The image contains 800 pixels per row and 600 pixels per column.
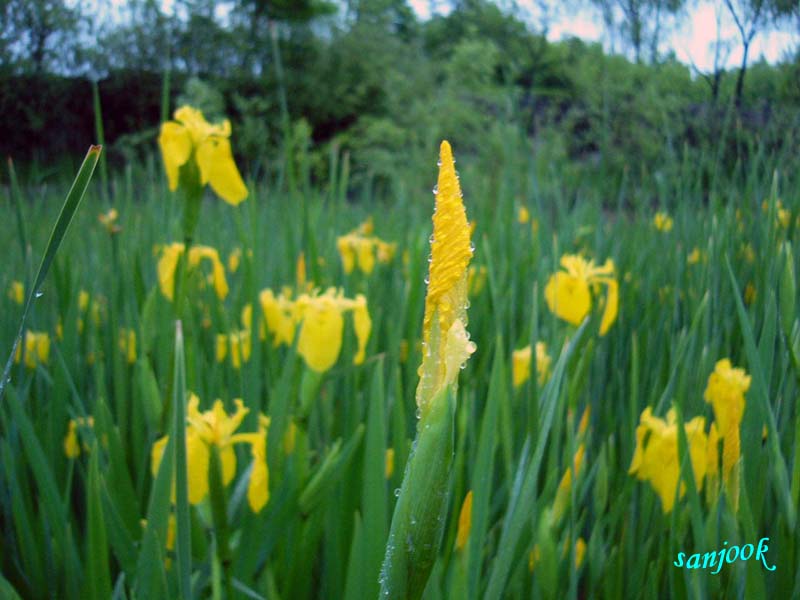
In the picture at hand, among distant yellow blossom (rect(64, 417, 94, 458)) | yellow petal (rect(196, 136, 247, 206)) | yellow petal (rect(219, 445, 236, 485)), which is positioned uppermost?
yellow petal (rect(196, 136, 247, 206))

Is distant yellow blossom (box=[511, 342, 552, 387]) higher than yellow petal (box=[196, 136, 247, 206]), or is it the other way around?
yellow petal (box=[196, 136, 247, 206])

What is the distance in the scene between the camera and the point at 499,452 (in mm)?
733

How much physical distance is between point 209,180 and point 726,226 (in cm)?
58

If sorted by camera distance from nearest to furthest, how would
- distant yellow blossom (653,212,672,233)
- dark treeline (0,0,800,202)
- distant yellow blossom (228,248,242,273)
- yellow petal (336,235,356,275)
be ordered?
dark treeline (0,0,800,202)
yellow petal (336,235,356,275)
distant yellow blossom (653,212,672,233)
distant yellow blossom (228,248,242,273)

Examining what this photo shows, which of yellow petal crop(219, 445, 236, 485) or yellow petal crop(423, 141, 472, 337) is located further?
yellow petal crop(219, 445, 236, 485)

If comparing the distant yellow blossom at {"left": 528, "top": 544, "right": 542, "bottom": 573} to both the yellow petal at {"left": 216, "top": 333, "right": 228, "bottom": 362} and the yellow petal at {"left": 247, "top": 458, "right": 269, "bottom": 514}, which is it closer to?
the yellow petal at {"left": 247, "top": 458, "right": 269, "bottom": 514}

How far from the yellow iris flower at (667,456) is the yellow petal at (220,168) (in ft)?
1.53

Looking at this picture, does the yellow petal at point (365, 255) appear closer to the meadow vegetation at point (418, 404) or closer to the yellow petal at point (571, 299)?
the meadow vegetation at point (418, 404)

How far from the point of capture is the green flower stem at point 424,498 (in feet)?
0.73

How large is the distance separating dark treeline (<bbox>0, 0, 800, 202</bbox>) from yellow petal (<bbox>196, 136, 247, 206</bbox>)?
12 centimetres

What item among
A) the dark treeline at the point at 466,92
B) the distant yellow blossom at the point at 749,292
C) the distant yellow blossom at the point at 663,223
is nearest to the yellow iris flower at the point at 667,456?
the distant yellow blossom at the point at 749,292

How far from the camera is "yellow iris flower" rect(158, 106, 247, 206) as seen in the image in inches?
28.0

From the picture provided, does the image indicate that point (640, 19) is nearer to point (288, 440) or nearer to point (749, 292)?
point (749, 292)

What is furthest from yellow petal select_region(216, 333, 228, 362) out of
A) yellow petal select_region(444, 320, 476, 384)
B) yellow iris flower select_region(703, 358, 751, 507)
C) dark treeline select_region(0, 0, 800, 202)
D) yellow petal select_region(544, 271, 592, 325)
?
yellow petal select_region(444, 320, 476, 384)
